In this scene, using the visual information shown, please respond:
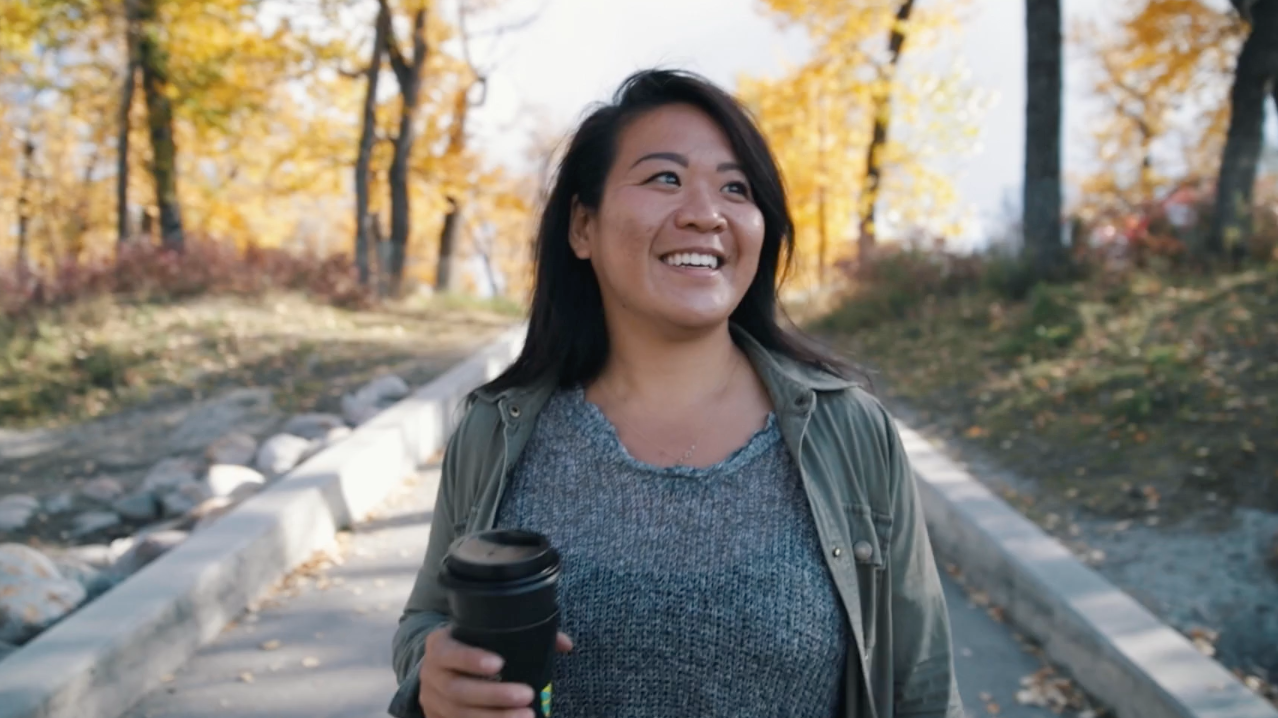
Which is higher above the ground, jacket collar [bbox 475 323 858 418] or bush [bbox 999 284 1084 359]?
jacket collar [bbox 475 323 858 418]

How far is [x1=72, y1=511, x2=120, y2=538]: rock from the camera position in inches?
259

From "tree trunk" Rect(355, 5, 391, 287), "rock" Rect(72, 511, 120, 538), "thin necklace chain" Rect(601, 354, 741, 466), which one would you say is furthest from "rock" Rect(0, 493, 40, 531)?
"tree trunk" Rect(355, 5, 391, 287)

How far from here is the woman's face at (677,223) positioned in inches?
77.3

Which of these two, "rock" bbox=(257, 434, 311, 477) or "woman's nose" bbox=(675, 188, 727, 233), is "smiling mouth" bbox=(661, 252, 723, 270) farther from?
"rock" bbox=(257, 434, 311, 477)

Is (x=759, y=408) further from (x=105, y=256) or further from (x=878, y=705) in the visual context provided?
Answer: (x=105, y=256)

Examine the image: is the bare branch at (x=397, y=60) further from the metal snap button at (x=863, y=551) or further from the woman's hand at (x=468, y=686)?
the woman's hand at (x=468, y=686)

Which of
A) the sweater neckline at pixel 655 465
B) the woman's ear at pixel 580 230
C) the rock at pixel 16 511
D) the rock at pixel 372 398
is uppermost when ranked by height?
the woman's ear at pixel 580 230

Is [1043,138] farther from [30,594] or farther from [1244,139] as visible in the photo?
[30,594]

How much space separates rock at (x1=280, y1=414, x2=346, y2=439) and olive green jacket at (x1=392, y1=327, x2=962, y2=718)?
699 cm

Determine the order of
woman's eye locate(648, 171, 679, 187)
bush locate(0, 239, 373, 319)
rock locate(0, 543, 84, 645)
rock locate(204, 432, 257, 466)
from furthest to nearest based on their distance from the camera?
1. bush locate(0, 239, 373, 319)
2. rock locate(204, 432, 257, 466)
3. rock locate(0, 543, 84, 645)
4. woman's eye locate(648, 171, 679, 187)

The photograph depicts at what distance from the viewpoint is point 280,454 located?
25.3 ft

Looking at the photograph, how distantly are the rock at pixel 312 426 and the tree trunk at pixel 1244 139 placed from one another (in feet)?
28.2

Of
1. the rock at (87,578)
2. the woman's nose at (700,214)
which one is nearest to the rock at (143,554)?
the rock at (87,578)

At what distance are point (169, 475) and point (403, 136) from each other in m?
13.9
